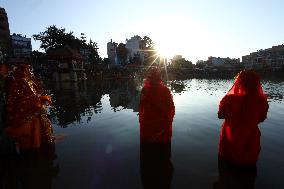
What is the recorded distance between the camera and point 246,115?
477 cm

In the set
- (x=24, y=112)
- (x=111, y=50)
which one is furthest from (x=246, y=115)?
(x=111, y=50)

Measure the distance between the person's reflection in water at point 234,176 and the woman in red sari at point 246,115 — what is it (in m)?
0.17

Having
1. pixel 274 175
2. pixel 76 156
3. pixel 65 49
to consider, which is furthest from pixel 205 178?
pixel 65 49

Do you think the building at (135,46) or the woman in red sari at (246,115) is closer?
the woman in red sari at (246,115)

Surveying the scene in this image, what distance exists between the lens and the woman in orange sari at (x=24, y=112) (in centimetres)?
547

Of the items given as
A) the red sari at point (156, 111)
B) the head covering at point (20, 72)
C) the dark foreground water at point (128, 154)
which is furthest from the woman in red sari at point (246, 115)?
the head covering at point (20, 72)

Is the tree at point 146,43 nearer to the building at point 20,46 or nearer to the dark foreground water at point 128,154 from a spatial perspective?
the building at point 20,46

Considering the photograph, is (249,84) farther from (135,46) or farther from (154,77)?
(135,46)

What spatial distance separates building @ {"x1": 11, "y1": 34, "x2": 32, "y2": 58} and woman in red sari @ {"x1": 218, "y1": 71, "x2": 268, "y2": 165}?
67.9m

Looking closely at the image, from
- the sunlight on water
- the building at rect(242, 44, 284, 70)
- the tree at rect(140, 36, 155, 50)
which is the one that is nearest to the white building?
the building at rect(242, 44, 284, 70)

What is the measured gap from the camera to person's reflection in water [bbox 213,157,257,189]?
4.57 metres

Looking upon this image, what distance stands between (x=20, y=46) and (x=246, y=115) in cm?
7246

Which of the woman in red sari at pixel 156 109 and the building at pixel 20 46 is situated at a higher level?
the building at pixel 20 46

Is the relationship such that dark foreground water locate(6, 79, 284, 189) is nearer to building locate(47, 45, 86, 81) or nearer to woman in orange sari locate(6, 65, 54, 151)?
woman in orange sari locate(6, 65, 54, 151)
